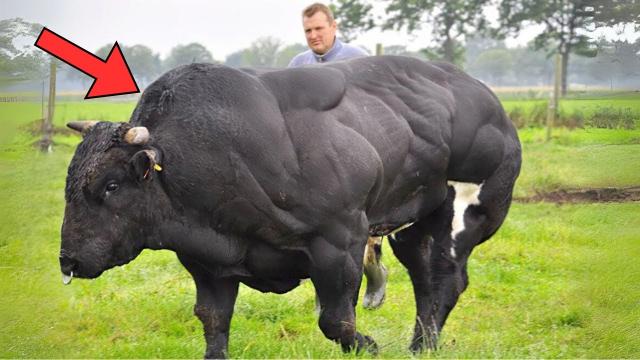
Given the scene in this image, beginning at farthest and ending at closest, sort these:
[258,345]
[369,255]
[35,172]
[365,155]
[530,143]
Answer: [530,143] → [35,172] → [369,255] → [258,345] → [365,155]

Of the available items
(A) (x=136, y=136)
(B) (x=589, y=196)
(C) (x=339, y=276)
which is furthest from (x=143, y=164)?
(B) (x=589, y=196)

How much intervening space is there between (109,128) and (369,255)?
10.3 ft

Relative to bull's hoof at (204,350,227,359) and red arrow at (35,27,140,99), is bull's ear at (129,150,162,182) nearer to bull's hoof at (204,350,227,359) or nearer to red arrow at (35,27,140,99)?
bull's hoof at (204,350,227,359)

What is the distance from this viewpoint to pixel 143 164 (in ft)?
16.7

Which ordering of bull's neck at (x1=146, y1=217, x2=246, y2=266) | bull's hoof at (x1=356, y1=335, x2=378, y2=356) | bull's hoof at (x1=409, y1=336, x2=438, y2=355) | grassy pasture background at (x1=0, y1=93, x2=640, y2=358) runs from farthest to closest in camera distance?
grassy pasture background at (x1=0, y1=93, x2=640, y2=358) → bull's hoof at (x1=409, y1=336, x2=438, y2=355) → bull's hoof at (x1=356, y1=335, x2=378, y2=356) → bull's neck at (x1=146, y1=217, x2=246, y2=266)

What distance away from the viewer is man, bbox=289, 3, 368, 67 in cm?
778

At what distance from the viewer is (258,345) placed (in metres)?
6.59

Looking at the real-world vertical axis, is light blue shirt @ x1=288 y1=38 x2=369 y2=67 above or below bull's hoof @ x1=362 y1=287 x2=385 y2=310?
above

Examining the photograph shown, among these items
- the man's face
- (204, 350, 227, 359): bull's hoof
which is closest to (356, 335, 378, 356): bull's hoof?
(204, 350, 227, 359): bull's hoof

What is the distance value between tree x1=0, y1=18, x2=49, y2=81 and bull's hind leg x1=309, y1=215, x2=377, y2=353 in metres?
2.65

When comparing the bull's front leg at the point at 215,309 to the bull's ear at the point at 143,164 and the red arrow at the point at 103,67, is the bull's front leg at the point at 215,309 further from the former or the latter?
the red arrow at the point at 103,67

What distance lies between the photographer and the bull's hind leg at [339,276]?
561cm

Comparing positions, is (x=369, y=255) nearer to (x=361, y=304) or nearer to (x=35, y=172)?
(x=361, y=304)

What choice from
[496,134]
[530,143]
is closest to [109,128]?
[496,134]
